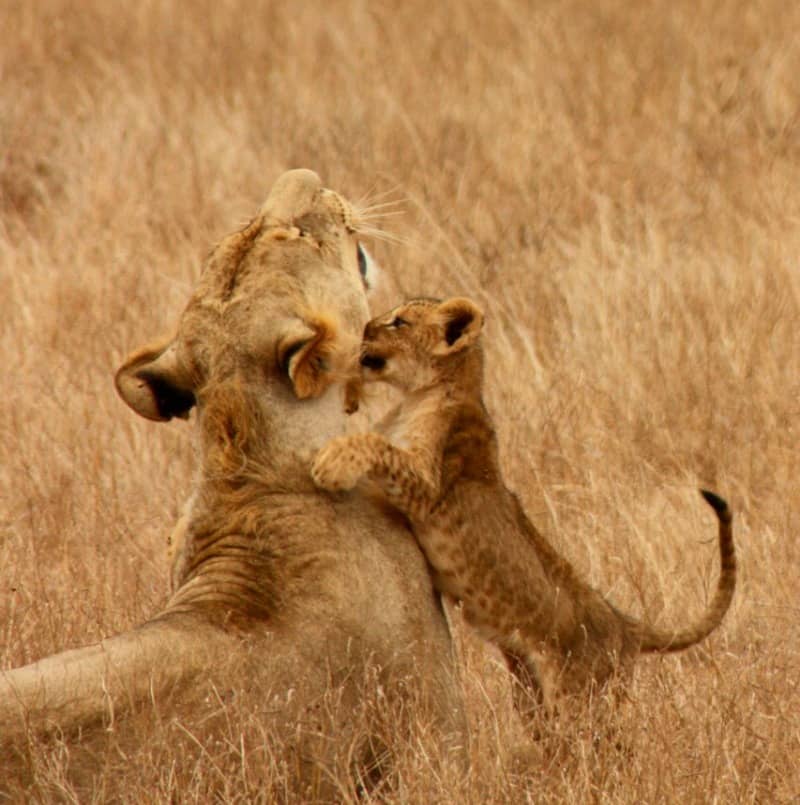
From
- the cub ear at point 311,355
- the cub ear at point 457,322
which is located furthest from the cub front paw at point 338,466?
the cub ear at point 457,322

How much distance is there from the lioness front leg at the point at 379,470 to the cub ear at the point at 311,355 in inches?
6.2

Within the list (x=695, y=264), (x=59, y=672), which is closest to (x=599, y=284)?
(x=695, y=264)

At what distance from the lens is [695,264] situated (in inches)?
325

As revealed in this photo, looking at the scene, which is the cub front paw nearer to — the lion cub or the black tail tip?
the lion cub

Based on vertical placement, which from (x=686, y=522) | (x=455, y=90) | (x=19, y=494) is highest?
(x=455, y=90)

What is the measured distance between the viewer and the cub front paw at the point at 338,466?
453 centimetres

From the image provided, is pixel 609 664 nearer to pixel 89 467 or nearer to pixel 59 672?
pixel 59 672

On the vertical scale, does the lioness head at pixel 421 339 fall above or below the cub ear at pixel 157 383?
below

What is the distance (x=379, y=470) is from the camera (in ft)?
15.7

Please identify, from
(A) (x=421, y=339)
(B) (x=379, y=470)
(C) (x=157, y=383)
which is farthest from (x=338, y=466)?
(A) (x=421, y=339)

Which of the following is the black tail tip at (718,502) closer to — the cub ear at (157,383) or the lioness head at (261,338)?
the lioness head at (261,338)

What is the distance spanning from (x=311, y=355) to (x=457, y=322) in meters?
0.96

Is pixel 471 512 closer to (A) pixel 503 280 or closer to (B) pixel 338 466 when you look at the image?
(B) pixel 338 466

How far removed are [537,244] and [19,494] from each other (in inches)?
117
